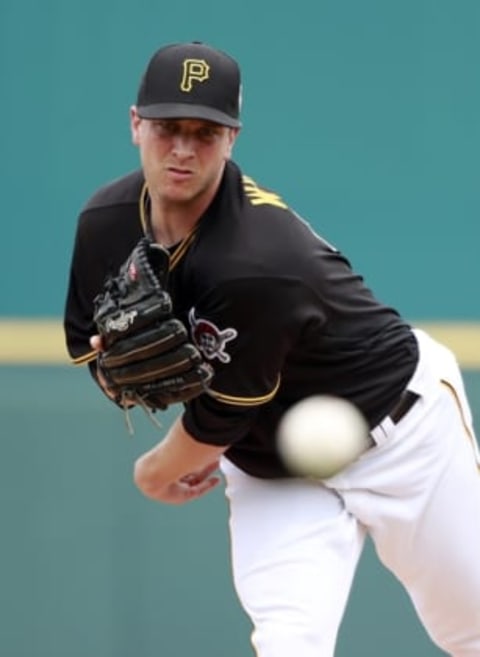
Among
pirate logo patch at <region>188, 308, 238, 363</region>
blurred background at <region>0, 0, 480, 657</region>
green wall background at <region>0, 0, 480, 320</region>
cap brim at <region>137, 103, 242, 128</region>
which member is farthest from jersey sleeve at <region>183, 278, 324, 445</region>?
green wall background at <region>0, 0, 480, 320</region>

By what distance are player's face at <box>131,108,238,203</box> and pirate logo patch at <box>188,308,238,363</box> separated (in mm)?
208

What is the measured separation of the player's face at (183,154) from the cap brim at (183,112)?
2cm

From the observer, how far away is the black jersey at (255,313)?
10.3 feet

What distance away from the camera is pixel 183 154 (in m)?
3.11

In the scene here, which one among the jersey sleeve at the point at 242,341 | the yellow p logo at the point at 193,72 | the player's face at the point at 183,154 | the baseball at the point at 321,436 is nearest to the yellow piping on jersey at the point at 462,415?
the baseball at the point at 321,436

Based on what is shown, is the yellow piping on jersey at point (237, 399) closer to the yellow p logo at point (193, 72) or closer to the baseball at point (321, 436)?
the baseball at point (321, 436)

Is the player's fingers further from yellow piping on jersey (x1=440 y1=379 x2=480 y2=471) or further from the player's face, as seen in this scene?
yellow piping on jersey (x1=440 y1=379 x2=480 y2=471)

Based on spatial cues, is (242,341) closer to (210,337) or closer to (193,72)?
(210,337)

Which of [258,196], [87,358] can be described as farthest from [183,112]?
[87,358]

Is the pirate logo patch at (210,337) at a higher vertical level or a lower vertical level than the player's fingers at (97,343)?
higher

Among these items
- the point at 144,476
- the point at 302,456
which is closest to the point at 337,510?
the point at 302,456

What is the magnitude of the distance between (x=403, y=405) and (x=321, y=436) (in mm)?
196

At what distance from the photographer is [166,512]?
4.62 metres

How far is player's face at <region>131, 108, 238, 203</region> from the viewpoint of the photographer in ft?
10.2
